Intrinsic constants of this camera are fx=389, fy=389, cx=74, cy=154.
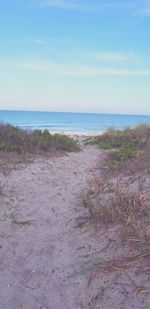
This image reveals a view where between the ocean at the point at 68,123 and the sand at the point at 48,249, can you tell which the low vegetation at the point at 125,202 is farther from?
the ocean at the point at 68,123

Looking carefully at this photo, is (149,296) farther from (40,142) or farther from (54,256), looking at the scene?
(40,142)

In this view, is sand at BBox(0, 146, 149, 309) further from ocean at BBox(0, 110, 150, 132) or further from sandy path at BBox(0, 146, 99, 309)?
ocean at BBox(0, 110, 150, 132)

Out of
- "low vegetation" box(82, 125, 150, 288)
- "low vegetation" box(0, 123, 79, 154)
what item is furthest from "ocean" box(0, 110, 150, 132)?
"low vegetation" box(82, 125, 150, 288)

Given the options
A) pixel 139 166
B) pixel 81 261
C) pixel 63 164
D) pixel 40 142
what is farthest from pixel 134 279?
pixel 40 142

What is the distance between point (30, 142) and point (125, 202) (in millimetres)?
4579

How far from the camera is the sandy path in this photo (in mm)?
3607

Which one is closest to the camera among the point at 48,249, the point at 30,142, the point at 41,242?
the point at 48,249

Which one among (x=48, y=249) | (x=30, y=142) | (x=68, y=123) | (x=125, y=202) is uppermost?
(x=30, y=142)

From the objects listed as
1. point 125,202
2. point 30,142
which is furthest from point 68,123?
point 125,202

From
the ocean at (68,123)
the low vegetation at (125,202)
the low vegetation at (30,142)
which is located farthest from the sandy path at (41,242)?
the ocean at (68,123)

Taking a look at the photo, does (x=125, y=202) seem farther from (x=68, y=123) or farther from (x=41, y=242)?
(x=68, y=123)

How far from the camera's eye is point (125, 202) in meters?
4.98

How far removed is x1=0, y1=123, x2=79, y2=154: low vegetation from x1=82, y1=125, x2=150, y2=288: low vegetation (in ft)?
5.38

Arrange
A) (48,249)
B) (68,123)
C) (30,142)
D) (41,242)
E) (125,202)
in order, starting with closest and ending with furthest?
(48,249)
(41,242)
(125,202)
(30,142)
(68,123)
